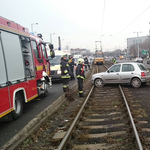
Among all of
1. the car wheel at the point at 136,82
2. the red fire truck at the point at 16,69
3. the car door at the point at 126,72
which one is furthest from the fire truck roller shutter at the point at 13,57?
the car wheel at the point at 136,82

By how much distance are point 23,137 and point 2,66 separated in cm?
199

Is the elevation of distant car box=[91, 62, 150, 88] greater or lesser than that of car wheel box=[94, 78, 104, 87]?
greater

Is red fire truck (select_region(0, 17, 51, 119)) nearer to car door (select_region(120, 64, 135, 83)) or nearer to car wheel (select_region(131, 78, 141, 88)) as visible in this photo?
car door (select_region(120, 64, 135, 83))

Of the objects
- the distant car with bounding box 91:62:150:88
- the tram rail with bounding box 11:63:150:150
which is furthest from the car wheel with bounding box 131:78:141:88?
the tram rail with bounding box 11:63:150:150

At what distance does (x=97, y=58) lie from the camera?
4791 centimetres

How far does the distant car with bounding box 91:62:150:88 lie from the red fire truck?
15.5 ft

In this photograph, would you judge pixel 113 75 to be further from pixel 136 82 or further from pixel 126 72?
pixel 136 82

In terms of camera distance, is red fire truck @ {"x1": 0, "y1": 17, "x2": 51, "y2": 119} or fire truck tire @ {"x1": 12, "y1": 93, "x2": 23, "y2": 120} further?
fire truck tire @ {"x1": 12, "y1": 93, "x2": 23, "y2": 120}

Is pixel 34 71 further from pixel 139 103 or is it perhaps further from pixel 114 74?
pixel 114 74

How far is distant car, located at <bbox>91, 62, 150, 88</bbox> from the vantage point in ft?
39.7

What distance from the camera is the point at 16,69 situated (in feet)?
22.2

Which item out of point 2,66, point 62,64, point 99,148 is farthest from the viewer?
point 62,64

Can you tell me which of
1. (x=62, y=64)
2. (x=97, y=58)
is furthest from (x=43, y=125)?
(x=97, y=58)

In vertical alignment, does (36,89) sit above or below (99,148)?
above
